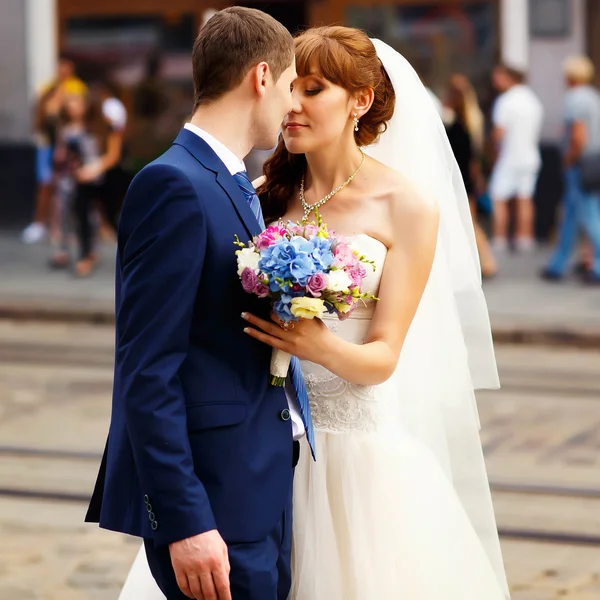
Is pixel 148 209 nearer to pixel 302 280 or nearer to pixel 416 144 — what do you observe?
pixel 302 280

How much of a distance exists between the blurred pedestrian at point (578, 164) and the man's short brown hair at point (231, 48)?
9195 millimetres

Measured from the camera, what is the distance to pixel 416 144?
11.9 ft

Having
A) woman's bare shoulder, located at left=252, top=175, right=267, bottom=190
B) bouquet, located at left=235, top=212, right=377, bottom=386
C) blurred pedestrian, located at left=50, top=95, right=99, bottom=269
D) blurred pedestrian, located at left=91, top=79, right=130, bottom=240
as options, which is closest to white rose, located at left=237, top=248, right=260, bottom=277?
bouquet, located at left=235, top=212, right=377, bottom=386

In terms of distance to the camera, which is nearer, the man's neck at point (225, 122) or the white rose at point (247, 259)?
the white rose at point (247, 259)

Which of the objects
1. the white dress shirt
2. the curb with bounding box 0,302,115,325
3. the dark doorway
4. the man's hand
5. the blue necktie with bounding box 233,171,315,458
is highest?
the white dress shirt

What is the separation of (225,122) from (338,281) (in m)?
0.43

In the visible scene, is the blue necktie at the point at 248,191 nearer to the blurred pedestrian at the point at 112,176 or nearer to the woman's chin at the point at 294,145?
the woman's chin at the point at 294,145

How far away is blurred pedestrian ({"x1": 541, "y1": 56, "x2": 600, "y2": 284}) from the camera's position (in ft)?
37.7

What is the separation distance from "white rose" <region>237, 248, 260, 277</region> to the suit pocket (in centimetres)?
28

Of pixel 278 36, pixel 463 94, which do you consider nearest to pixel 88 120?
pixel 463 94

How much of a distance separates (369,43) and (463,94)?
344 inches

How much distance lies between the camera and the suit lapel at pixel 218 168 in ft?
8.41

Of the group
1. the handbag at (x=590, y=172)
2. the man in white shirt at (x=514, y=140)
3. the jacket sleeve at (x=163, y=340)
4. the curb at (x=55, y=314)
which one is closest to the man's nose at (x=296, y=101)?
the jacket sleeve at (x=163, y=340)

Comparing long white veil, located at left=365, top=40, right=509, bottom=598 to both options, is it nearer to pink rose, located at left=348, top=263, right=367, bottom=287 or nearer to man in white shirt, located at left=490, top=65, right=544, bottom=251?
pink rose, located at left=348, top=263, right=367, bottom=287
